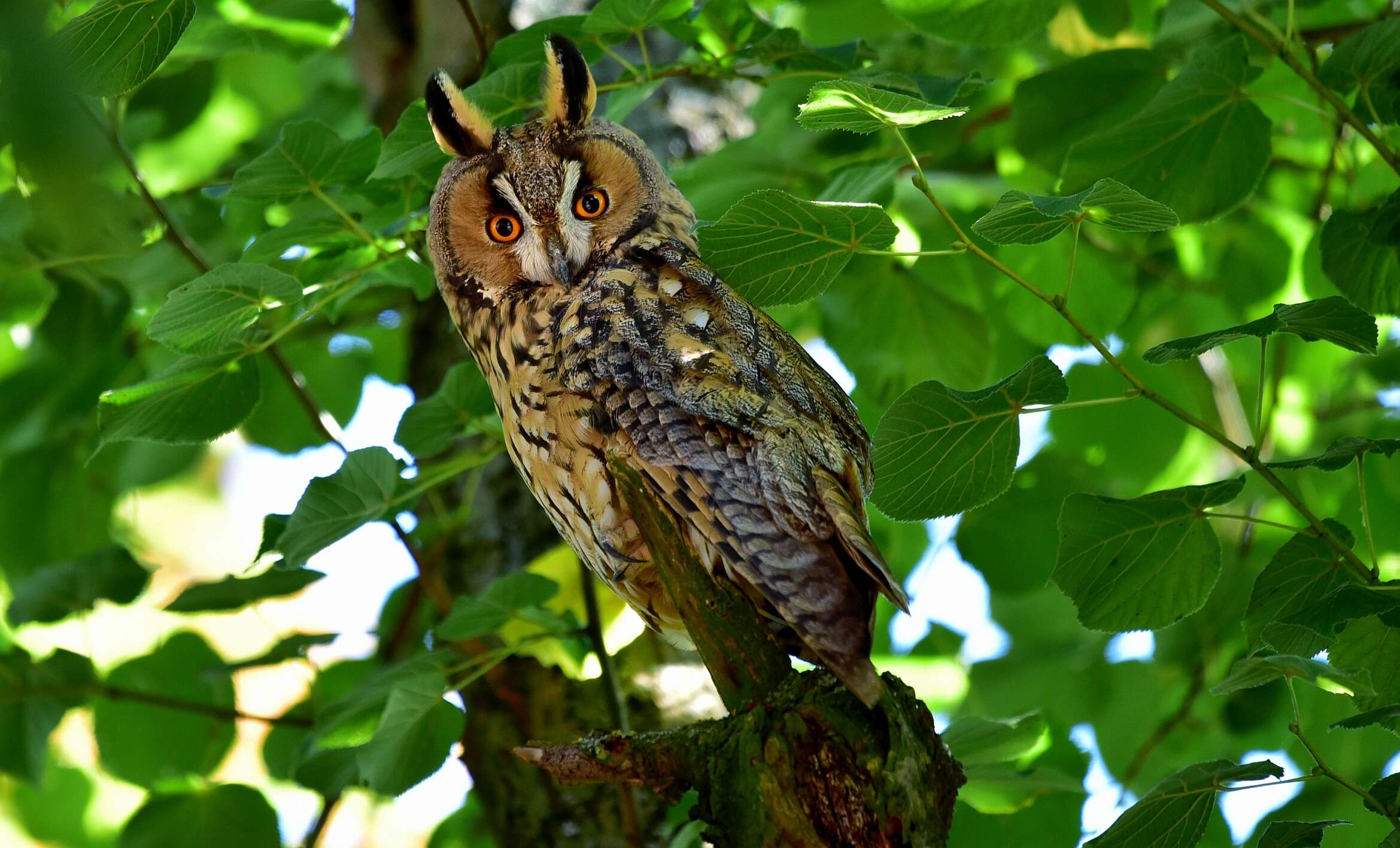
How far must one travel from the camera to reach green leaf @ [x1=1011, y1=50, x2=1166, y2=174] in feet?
7.16

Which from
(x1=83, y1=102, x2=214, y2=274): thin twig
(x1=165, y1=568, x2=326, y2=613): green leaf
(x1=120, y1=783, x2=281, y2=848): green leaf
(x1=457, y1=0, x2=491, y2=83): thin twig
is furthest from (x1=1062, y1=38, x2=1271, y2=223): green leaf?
(x1=120, y1=783, x2=281, y2=848): green leaf

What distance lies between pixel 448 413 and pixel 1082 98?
1307 mm

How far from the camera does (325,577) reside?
216 centimetres

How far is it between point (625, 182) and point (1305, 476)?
74.8 inches

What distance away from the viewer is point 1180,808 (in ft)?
4.61

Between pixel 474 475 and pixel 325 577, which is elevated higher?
pixel 474 475

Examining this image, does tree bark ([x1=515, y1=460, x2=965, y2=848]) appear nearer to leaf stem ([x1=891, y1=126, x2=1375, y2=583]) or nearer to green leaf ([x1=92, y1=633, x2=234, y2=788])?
leaf stem ([x1=891, y1=126, x2=1375, y2=583])

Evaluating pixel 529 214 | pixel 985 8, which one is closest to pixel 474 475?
pixel 529 214

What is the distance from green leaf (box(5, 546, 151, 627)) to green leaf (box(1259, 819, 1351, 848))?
2.12m

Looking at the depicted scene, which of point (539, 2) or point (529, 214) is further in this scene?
point (539, 2)

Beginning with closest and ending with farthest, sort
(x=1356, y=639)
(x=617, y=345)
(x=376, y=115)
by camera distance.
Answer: (x=1356, y=639), (x=617, y=345), (x=376, y=115)

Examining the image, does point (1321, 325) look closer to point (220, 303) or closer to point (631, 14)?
point (631, 14)

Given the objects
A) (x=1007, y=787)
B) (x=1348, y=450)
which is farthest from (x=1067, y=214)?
(x=1007, y=787)

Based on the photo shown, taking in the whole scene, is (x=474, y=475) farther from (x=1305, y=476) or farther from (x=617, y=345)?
(x=1305, y=476)
